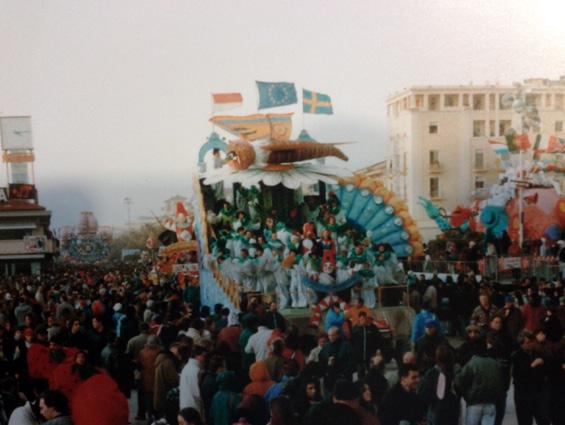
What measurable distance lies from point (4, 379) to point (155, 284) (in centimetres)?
107

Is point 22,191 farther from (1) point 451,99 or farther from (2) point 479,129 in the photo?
(2) point 479,129

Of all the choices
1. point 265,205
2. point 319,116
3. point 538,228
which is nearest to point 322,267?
point 265,205

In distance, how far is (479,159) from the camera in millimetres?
4941

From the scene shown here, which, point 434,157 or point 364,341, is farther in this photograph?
point 434,157

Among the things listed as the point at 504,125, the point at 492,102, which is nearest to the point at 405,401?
the point at 504,125

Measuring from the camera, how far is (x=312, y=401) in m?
4.33

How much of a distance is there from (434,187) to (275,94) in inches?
45.9

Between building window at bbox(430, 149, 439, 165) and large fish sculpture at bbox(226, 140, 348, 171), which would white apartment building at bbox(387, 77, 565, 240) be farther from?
large fish sculpture at bbox(226, 140, 348, 171)

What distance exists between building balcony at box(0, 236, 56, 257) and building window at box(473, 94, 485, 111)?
281cm

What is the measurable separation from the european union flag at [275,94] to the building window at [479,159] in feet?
3.98

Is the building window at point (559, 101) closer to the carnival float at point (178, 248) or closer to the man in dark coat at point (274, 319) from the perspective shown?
the man in dark coat at point (274, 319)

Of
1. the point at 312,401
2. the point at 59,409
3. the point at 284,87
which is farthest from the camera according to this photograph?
the point at 284,87

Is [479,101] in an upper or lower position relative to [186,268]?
upper

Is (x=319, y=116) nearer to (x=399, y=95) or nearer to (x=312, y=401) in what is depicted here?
(x=399, y=95)
